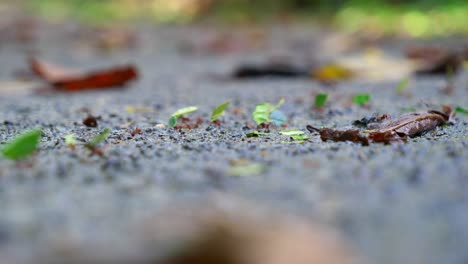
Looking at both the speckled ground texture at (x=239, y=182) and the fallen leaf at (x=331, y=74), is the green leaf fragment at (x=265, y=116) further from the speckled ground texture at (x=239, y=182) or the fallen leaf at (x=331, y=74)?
the fallen leaf at (x=331, y=74)

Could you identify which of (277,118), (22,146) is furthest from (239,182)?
(277,118)

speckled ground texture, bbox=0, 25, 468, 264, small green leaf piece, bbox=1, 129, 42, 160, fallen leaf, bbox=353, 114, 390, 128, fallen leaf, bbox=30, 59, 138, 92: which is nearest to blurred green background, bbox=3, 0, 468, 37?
fallen leaf, bbox=30, 59, 138, 92

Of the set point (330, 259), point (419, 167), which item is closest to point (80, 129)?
point (419, 167)

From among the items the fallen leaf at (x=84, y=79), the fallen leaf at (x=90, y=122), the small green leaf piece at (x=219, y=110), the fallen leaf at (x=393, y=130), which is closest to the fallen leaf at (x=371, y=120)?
the fallen leaf at (x=393, y=130)

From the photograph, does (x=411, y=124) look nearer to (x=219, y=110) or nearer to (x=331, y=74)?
(x=219, y=110)

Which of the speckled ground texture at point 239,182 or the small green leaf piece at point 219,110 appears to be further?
the small green leaf piece at point 219,110

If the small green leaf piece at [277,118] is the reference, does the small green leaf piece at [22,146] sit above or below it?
below
